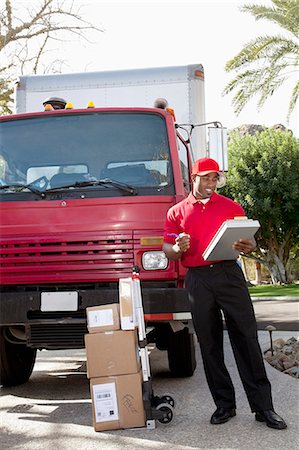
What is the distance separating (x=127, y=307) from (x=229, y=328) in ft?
2.43

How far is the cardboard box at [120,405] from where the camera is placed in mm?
4770

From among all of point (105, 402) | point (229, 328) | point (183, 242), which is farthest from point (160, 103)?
point (105, 402)

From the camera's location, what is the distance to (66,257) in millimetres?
5555

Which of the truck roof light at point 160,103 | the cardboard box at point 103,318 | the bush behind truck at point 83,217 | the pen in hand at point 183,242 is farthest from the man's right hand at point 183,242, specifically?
the truck roof light at point 160,103

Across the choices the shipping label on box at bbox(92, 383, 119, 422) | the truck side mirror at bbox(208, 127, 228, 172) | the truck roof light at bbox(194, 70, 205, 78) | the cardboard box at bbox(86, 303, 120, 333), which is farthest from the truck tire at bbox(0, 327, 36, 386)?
the truck roof light at bbox(194, 70, 205, 78)

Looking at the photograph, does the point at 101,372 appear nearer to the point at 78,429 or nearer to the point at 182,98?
the point at 78,429

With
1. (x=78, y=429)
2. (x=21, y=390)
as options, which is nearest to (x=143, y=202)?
(x=78, y=429)

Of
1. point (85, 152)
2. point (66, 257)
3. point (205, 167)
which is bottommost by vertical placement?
point (66, 257)

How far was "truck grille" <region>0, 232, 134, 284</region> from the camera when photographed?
5508mm

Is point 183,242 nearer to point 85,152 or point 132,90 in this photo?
point 85,152

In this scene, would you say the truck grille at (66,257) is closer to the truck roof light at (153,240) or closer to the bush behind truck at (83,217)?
the bush behind truck at (83,217)

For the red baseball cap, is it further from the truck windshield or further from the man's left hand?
the truck windshield

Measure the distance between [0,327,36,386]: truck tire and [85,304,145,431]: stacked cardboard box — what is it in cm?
172

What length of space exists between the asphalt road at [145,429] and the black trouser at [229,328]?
235mm
